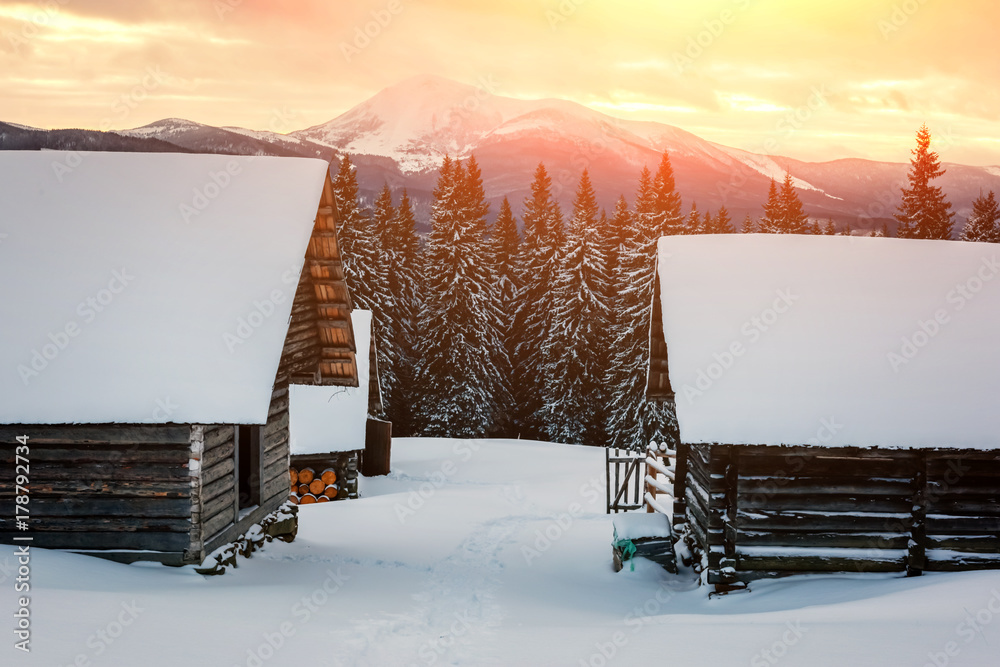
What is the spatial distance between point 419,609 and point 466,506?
33.8 ft

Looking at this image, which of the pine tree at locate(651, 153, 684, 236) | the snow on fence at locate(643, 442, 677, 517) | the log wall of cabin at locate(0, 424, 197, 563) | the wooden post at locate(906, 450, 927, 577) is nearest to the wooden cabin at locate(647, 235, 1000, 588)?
the wooden post at locate(906, 450, 927, 577)

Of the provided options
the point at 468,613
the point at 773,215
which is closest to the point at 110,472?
the point at 468,613

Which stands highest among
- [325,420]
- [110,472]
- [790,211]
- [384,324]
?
[790,211]

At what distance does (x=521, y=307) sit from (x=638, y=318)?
10000mm

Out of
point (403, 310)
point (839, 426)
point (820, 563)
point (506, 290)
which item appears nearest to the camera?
point (839, 426)

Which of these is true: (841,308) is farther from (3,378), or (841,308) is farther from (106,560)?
(3,378)

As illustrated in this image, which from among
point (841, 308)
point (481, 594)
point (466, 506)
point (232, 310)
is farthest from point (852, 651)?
point (466, 506)

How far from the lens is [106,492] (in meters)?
11.0

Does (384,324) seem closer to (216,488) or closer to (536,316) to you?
(536,316)

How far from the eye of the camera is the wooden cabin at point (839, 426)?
11.6 m

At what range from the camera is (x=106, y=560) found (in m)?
10.9

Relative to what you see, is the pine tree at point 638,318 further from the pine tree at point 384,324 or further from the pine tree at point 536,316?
the pine tree at point 384,324

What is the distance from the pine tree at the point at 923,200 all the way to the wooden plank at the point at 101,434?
5235 centimetres

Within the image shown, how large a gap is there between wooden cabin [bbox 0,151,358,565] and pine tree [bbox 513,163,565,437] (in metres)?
34.1
